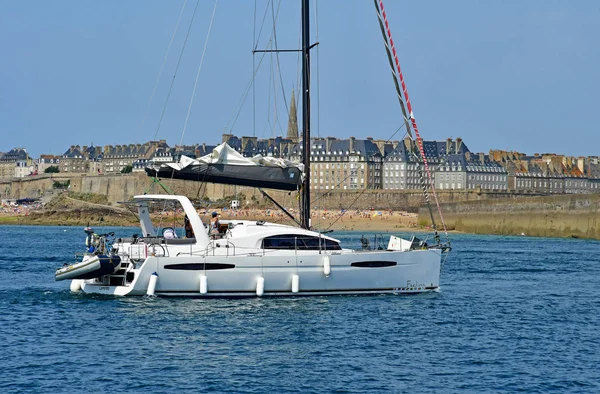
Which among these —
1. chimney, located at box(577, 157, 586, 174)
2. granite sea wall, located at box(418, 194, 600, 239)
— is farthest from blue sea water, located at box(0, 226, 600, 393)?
chimney, located at box(577, 157, 586, 174)

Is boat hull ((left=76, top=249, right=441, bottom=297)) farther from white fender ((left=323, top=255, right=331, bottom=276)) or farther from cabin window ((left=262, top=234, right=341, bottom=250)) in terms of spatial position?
cabin window ((left=262, top=234, right=341, bottom=250))

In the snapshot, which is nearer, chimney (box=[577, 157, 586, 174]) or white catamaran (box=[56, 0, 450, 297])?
white catamaran (box=[56, 0, 450, 297])

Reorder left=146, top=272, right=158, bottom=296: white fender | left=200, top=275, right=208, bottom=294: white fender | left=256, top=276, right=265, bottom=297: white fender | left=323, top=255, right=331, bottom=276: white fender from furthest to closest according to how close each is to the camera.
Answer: left=323, top=255, right=331, bottom=276: white fender, left=256, top=276, right=265, bottom=297: white fender, left=200, top=275, right=208, bottom=294: white fender, left=146, top=272, right=158, bottom=296: white fender

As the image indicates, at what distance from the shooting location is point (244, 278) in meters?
25.8

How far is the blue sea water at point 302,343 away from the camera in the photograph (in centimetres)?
1800

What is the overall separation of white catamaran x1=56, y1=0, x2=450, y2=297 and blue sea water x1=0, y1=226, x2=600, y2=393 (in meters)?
0.42

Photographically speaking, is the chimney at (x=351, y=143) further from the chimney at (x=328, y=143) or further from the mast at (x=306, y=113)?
the mast at (x=306, y=113)

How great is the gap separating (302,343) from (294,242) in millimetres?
5039

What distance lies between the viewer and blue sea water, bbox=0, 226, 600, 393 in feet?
59.1

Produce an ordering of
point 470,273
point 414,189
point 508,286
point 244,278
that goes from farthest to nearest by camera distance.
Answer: point 414,189 < point 470,273 < point 508,286 < point 244,278

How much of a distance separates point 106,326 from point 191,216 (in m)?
4.34

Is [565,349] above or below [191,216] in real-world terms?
below

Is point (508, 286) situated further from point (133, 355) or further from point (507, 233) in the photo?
point (507, 233)

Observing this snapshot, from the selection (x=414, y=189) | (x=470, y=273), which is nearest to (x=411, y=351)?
(x=470, y=273)
